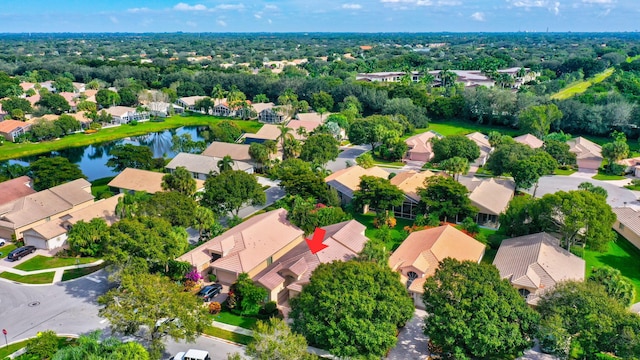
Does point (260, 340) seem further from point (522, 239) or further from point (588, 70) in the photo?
point (588, 70)

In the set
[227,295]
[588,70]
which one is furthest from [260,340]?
[588,70]

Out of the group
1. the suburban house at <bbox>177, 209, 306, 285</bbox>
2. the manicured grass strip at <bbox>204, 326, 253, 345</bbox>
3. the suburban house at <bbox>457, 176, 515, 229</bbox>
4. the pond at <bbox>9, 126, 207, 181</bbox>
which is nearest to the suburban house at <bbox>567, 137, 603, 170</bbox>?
the suburban house at <bbox>457, 176, 515, 229</bbox>

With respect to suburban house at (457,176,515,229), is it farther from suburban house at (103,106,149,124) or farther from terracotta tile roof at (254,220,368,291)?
suburban house at (103,106,149,124)

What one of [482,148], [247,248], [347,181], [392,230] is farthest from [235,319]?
[482,148]

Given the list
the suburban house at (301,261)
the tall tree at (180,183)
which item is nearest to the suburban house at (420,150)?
the suburban house at (301,261)

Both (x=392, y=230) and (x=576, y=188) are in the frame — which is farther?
(x=576, y=188)

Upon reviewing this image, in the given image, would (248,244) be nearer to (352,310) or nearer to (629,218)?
(352,310)
